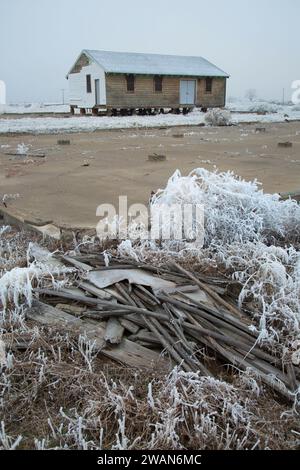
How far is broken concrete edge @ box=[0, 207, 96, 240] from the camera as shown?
4.25 meters

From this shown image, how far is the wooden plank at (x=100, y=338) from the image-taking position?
2520 mm

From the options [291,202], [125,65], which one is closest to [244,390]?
[291,202]

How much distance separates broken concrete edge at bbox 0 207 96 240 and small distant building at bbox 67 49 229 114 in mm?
23268

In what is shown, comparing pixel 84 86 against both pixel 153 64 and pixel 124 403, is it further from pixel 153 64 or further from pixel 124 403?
pixel 124 403

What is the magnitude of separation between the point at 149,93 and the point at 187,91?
3.33 meters

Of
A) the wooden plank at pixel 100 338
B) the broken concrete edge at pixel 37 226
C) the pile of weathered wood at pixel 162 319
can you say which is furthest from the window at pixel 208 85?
the wooden plank at pixel 100 338

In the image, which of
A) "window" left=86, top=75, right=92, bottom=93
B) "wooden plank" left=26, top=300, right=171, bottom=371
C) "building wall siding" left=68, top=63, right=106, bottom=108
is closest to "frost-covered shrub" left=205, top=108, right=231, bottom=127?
"building wall siding" left=68, top=63, right=106, bottom=108

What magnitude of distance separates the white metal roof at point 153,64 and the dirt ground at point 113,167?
1503 cm

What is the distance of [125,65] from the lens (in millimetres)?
28234

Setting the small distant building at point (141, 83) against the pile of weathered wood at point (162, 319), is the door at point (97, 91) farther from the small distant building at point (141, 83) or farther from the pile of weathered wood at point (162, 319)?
the pile of weathered wood at point (162, 319)

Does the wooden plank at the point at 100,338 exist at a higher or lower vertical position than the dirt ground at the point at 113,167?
lower

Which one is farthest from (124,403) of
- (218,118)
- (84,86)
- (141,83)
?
(84,86)

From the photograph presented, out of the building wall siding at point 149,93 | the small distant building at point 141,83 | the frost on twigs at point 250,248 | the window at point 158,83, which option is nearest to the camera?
the frost on twigs at point 250,248

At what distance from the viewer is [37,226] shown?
451 centimetres
